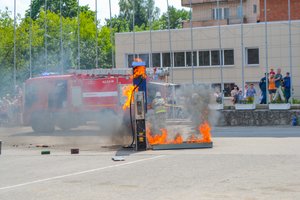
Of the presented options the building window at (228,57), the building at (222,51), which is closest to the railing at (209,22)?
the building at (222,51)

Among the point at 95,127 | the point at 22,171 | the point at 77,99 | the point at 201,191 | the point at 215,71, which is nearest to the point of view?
the point at 201,191

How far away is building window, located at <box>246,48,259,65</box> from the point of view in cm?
4519

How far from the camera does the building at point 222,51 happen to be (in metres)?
42.6

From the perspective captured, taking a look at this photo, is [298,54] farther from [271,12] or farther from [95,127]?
[95,127]

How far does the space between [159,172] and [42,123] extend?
1718 centimetres

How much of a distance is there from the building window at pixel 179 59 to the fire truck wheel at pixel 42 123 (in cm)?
1924

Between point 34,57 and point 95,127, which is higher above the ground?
point 34,57

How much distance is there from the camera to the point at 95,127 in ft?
84.4

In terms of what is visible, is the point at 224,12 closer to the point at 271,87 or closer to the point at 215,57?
the point at 215,57

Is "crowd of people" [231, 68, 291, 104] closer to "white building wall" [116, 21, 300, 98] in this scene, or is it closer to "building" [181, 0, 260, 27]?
"white building wall" [116, 21, 300, 98]

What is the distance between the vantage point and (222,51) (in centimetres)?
4625

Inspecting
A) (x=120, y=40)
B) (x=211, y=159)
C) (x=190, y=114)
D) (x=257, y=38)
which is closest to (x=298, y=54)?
(x=257, y=38)

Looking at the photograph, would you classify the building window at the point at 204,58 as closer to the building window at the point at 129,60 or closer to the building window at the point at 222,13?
the building window at the point at 129,60

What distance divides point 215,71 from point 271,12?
7684mm
